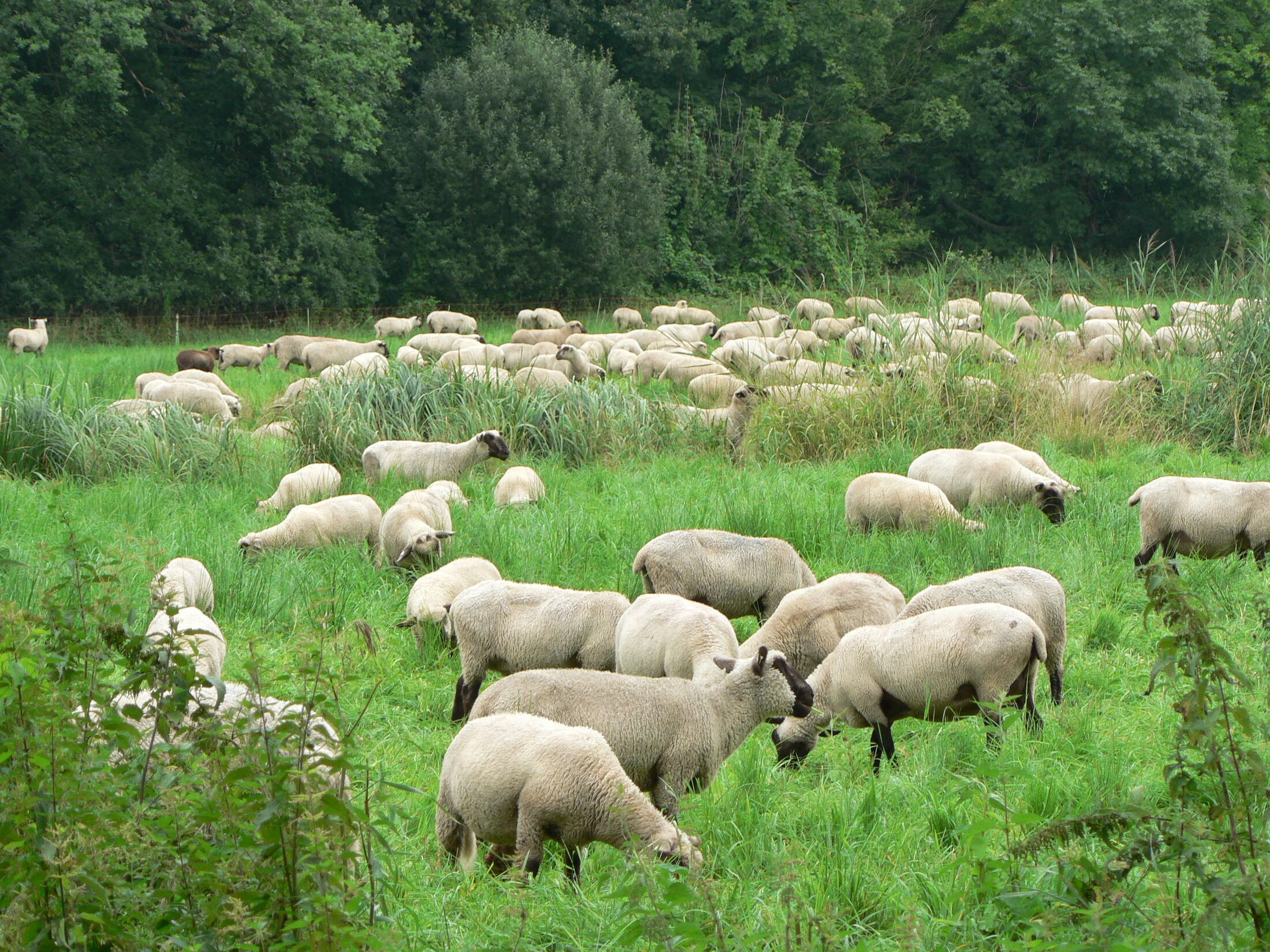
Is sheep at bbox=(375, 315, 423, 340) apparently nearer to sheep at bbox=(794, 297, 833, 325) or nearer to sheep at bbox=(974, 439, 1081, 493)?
sheep at bbox=(794, 297, 833, 325)

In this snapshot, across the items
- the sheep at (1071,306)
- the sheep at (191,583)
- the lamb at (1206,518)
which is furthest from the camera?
the sheep at (1071,306)

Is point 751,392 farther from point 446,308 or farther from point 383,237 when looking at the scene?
point 383,237

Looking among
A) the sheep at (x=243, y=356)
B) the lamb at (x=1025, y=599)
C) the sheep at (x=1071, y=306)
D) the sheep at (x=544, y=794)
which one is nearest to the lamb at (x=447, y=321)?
the sheep at (x=243, y=356)

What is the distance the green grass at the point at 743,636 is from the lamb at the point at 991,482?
9.5 inches

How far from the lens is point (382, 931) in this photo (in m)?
2.51

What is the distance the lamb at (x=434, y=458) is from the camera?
406 inches

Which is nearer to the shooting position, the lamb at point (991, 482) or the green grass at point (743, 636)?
the green grass at point (743, 636)

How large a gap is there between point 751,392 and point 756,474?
1.45 meters

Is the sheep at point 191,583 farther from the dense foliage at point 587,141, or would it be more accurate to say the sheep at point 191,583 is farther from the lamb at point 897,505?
the dense foliage at point 587,141

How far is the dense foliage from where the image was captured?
91.6 feet

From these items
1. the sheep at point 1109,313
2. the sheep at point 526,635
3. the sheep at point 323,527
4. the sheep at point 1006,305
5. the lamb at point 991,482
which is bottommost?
the sheep at point 323,527

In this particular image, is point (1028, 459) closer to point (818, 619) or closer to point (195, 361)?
point (818, 619)

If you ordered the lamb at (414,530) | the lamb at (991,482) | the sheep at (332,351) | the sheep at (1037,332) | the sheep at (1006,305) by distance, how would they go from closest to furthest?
the lamb at (414,530), the lamb at (991,482), the sheep at (1006,305), the sheep at (1037,332), the sheep at (332,351)

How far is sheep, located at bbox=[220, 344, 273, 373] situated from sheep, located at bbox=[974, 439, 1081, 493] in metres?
15.3
